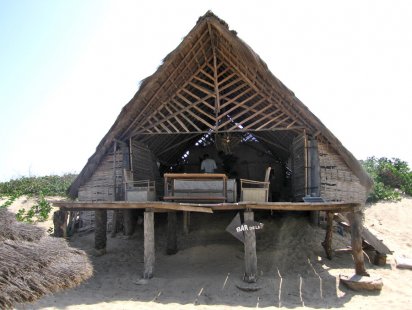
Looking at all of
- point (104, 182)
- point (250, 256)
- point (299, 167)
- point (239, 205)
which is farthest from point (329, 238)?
point (104, 182)

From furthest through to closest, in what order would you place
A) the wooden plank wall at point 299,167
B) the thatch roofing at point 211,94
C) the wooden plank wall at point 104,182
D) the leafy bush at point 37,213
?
the leafy bush at point 37,213 < the wooden plank wall at point 104,182 < the wooden plank wall at point 299,167 < the thatch roofing at point 211,94

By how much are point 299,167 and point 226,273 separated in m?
3.90

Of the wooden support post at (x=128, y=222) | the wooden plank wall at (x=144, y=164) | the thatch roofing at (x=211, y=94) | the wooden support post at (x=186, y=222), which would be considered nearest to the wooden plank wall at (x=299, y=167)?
the thatch roofing at (x=211, y=94)

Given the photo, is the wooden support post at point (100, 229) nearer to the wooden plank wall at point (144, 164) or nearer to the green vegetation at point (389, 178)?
the wooden plank wall at point (144, 164)

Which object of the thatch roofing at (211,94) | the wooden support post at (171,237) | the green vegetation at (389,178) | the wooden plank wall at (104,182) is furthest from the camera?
the green vegetation at (389,178)

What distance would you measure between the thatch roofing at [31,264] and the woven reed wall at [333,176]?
23.1 feet

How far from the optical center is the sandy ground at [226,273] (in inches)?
291

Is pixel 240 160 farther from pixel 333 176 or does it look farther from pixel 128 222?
pixel 128 222

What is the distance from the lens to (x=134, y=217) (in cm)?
1213

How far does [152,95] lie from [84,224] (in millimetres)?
4994

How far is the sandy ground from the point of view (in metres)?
7.40

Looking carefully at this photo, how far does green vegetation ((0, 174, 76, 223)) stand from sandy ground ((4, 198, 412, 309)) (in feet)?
19.0

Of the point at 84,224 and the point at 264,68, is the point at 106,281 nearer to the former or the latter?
the point at 84,224

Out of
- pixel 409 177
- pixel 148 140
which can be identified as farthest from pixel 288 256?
pixel 409 177
